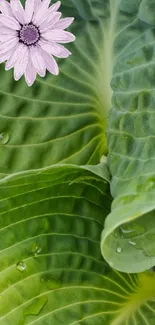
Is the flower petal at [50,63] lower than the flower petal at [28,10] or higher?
lower

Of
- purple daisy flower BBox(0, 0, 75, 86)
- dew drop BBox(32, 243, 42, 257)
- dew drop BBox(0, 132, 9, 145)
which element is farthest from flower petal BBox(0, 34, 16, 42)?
dew drop BBox(32, 243, 42, 257)

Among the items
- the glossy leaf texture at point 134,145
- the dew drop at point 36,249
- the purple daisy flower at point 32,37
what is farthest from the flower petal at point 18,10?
the dew drop at point 36,249

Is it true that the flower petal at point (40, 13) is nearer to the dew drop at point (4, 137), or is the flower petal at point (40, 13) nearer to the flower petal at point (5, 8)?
the flower petal at point (5, 8)

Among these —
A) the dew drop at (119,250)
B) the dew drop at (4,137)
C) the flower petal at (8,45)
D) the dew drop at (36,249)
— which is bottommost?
the dew drop at (36,249)

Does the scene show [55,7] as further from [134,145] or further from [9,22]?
[134,145]

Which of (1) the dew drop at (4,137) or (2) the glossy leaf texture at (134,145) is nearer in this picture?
(2) the glossy leaf texture at (134,145)

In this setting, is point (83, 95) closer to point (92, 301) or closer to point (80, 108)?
point (80, 108)

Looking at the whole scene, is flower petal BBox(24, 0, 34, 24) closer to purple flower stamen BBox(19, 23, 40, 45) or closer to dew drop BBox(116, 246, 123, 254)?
purple flower stamen BBox(19, 23, 40, 45)

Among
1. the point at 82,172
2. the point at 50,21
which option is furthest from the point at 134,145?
the point at 50,21
